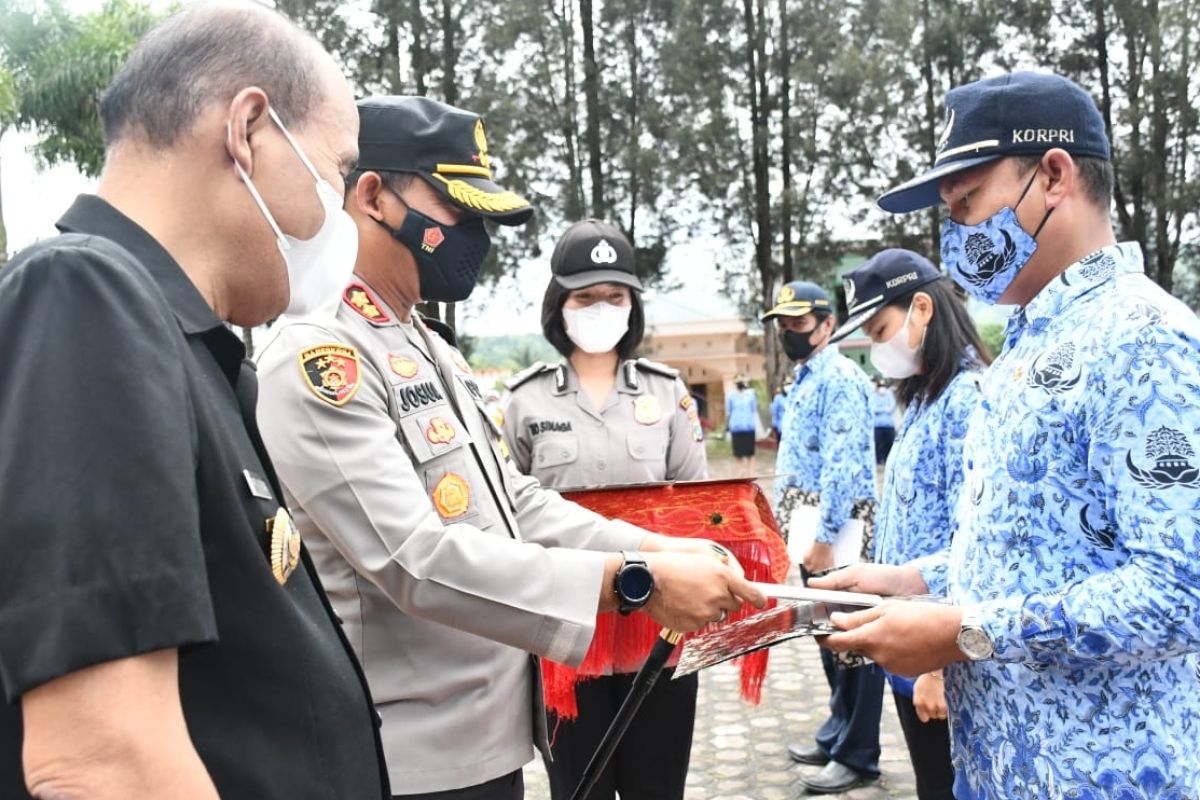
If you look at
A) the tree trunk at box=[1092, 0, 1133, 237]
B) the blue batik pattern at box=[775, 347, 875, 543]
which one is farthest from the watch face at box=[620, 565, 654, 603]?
the tree trunk at box=[1092, 0, 1133, 237]

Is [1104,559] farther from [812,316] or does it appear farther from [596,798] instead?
[812,316]

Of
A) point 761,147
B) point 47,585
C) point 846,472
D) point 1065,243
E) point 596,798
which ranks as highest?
point 761,147

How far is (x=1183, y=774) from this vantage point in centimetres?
172

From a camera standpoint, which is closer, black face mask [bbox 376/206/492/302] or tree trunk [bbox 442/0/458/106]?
black face mask [bbox 376/206/492/302]

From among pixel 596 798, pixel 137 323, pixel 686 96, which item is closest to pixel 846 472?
pixel 596 798

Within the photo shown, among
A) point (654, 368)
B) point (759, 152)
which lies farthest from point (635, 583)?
point (759, 152)

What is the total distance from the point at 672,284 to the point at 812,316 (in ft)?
65.1

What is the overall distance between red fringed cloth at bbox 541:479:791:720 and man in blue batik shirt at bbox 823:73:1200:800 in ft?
4.00

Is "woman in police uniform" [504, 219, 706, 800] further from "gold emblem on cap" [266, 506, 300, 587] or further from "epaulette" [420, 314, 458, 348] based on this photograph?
"gold emblem on cap" [266, 506, 300, 587]

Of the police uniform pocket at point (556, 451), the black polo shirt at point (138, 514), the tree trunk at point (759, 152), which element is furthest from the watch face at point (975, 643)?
the tree trunk at point (759, 152)

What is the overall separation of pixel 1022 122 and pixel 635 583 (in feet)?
4.00

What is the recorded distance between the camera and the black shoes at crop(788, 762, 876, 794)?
451 cm

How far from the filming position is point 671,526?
326cm

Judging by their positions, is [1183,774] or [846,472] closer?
[1183,774]
